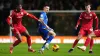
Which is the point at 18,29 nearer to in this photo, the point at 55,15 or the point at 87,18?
the point at 87,18

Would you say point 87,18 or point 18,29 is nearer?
point 18,29

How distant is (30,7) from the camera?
94.2 ft

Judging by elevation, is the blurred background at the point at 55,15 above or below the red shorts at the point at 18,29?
below

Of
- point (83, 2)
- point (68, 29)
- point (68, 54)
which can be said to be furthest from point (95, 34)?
point (83, 2)

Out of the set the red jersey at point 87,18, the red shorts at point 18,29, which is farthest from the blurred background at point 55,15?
the red shorts at point 18,29

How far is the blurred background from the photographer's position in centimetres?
2650

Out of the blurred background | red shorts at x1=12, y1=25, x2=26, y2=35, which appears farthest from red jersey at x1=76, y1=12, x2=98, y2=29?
the blurred background

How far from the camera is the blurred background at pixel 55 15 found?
26500mm

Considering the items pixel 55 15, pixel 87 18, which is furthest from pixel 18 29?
pixel 55 15

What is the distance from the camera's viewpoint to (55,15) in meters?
26.9

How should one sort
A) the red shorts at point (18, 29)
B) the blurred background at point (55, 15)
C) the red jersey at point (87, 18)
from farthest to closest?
the blurred background at point (55, 15), the red jersey at point (87, 18), the red shorts at point (18, 29)

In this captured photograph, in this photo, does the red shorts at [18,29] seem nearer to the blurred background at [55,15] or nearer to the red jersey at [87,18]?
the red jersey at [87,18]

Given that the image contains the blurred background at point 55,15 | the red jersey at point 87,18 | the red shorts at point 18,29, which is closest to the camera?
the red shorts at point 18,29

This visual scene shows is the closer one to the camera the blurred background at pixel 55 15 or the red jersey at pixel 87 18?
the red jersey at pixel 87 18
